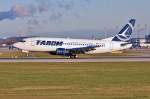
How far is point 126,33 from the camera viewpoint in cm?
10681

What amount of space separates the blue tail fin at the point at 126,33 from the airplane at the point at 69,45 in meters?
0.45

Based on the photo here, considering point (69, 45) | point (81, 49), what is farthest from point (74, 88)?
point (81, 49)

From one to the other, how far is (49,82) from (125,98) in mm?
10634

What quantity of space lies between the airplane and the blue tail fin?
446mm

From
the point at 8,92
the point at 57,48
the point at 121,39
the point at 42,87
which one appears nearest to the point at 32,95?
the point at 8,92

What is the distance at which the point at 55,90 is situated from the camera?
3131cm

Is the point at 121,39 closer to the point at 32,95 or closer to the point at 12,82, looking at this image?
the point at 12,82

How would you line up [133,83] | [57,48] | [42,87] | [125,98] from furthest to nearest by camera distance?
[57,48] → [133,83] → [42,87] → [125,98]

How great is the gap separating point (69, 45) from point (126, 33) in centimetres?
1544

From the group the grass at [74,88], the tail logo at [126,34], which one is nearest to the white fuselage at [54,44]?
the tail logo at [126,34]

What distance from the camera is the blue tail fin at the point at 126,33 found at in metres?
105

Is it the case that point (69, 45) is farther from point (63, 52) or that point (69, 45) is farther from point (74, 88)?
point (74, 88)

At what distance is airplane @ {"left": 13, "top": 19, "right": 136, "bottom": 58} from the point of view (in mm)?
94688

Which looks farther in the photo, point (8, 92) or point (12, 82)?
point (12, 82)
